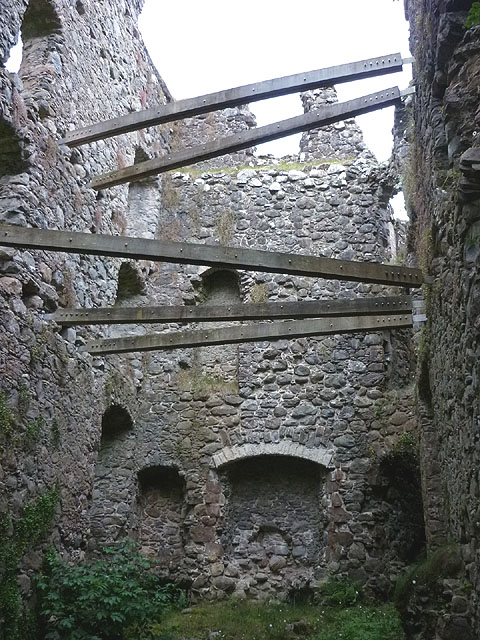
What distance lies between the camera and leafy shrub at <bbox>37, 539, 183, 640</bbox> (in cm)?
569

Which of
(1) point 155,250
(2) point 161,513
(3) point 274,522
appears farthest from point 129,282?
(1) point 155,250

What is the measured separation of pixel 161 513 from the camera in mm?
9406

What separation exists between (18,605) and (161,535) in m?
3.92

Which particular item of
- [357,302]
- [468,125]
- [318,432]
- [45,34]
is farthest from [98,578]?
[45,34]

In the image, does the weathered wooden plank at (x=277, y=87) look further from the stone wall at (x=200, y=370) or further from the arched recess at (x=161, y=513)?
the arched recess at (x=161, y=513)

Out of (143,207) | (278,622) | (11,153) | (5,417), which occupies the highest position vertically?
(143,207)

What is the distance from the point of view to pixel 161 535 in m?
9.24

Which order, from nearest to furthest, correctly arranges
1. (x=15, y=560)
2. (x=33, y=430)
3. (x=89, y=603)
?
(x=15, y=560), (x=89, y=603), (x=33, y=430)

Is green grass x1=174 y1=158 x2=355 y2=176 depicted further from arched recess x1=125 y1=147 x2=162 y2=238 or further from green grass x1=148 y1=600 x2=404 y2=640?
green grass x1=148 y1=600 x2=404 y2=640

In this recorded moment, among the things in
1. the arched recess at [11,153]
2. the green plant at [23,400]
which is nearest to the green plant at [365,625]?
the green plant at [23,400]

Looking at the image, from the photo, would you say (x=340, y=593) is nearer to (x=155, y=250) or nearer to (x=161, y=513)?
(x=161, y=513)

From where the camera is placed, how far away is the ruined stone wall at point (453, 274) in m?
4.05

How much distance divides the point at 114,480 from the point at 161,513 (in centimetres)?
86

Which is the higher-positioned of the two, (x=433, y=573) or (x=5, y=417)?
(x=5, y=417)
